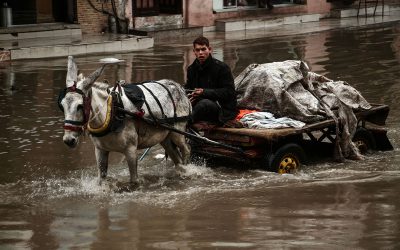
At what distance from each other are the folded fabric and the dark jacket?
7.1 inches

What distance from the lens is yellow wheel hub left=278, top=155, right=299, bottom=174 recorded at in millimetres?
9711

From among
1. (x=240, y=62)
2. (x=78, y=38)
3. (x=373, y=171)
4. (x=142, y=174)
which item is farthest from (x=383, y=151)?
(x=78, y=38)

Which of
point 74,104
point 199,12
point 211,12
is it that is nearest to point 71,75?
point 74,104

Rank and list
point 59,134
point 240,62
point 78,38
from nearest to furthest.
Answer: point 59,134
point 240,62
point 78,38

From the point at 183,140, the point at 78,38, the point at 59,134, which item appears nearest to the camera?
the point at 183,140

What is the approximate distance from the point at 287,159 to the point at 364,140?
157 cm

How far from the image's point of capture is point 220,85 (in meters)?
9.75

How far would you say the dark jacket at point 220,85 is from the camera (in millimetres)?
9664

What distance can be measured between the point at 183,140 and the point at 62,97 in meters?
1.87

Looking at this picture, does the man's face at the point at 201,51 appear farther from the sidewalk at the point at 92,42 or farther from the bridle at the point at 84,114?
the sidewalk at the point at 92,42

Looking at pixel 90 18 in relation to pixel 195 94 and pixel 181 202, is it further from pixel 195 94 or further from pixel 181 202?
pixel 181 202

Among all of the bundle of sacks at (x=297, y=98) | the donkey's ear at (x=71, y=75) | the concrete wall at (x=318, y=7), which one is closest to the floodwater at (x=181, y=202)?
the bundle of sacks at (x=297, y=98)

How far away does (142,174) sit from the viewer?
9938 mm

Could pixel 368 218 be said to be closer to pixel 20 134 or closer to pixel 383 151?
pixel 383 151
